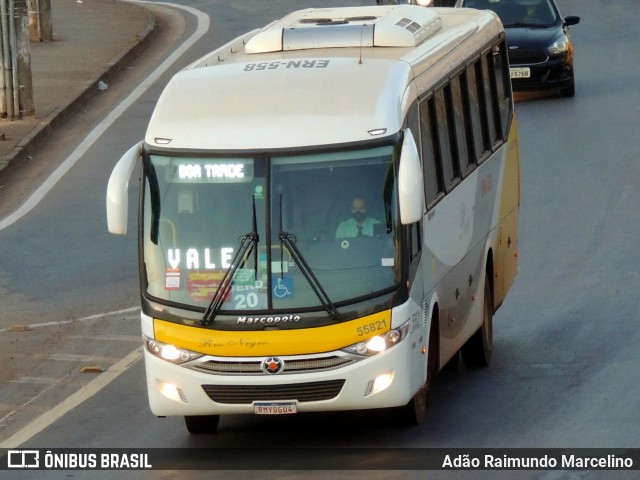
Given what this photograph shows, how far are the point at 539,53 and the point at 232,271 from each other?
719 inches

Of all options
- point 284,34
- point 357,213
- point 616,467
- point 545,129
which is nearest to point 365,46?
point 284,34

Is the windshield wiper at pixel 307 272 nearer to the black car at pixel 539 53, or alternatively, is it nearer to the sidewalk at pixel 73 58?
the sidewalk at pixel 73 58

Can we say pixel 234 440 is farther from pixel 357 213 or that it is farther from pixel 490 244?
pixel 490 244

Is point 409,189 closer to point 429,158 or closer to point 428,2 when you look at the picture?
point 429,158

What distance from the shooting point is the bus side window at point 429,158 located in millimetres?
13078

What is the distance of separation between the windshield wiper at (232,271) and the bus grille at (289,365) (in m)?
0.30

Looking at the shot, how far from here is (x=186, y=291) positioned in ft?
39.9

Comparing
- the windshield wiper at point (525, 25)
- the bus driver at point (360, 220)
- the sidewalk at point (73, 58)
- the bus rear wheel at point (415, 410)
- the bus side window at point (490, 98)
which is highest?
the bus driver at point (360, 220)

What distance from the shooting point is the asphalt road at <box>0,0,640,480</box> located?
505 inches

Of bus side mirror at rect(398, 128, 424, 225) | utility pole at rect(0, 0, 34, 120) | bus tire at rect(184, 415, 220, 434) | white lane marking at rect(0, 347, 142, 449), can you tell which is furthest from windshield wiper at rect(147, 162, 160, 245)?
utility pole at rect(0, 0, 34, 120)

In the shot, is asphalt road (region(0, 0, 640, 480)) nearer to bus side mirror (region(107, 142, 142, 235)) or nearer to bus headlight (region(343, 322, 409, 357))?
bus headlight (region(343, 322, 409, 357))

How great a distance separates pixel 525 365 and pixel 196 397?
163 inches

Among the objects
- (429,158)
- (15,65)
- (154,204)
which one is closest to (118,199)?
(154,204)

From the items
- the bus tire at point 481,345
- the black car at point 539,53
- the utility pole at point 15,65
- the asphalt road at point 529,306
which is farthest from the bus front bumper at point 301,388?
the black car at point 539,53
